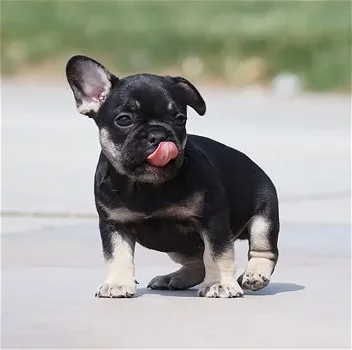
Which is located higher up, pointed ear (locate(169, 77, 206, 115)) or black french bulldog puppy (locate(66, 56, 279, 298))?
pointed ear (locate(169, 77, 206, 115))

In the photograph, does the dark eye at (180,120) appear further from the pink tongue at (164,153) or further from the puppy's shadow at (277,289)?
the puppy's shadow at (277,289)

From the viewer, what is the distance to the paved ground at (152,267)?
5332mm

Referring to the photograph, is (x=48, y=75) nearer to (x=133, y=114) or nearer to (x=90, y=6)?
(x=90, y=6)

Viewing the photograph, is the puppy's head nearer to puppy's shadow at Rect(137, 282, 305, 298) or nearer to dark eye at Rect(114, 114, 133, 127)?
dark eye at Rect(114, 114, 133, 127)

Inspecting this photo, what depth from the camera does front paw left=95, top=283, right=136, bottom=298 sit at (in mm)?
6145

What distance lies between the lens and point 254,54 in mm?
34781

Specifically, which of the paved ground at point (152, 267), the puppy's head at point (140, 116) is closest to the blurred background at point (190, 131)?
the paved ground at point (152, 267)

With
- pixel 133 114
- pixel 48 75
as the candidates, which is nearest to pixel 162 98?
pixel 133 114

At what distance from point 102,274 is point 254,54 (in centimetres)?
2817

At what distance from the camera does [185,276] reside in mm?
6605

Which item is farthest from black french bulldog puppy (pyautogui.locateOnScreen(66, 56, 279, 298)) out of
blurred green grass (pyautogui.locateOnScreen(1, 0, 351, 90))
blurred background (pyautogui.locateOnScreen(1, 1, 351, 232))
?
blurred green grass (pyautogui.locateOnScreen(1, 0, 351, 90))

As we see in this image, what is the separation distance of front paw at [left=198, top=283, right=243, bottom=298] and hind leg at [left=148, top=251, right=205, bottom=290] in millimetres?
400

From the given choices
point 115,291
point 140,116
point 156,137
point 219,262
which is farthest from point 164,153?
point 115,291

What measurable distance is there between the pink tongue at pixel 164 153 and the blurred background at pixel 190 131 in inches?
26.6
